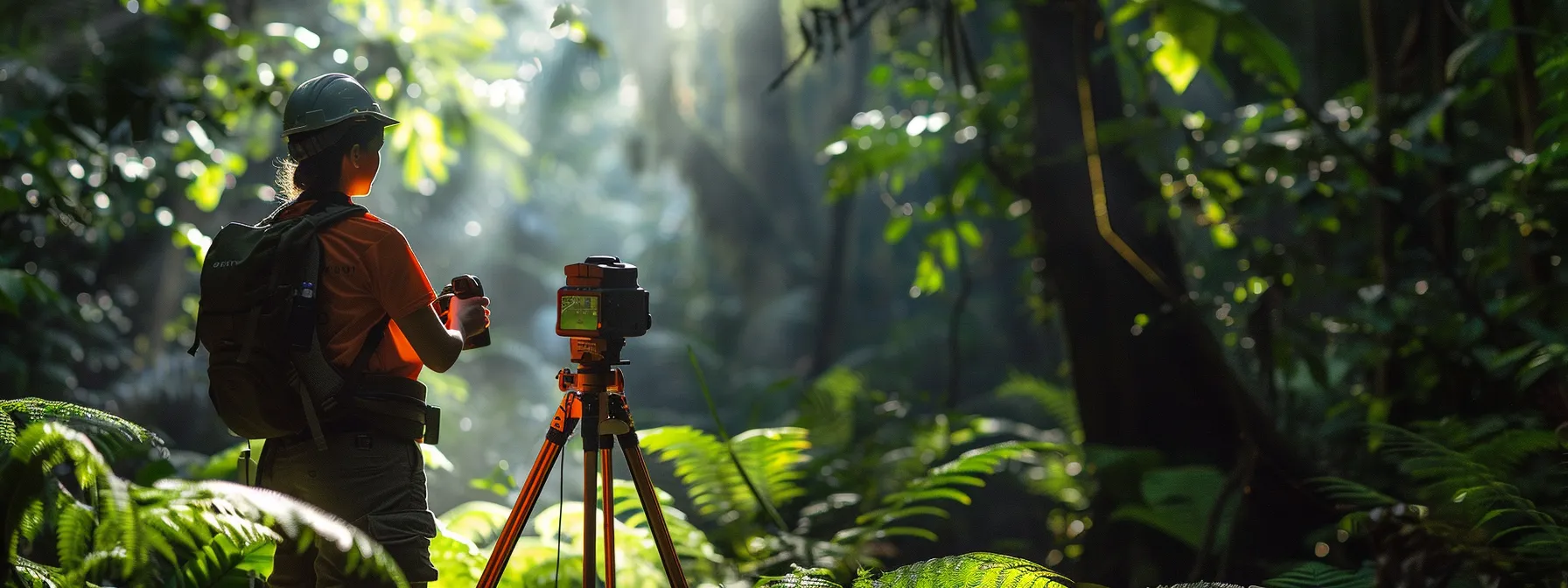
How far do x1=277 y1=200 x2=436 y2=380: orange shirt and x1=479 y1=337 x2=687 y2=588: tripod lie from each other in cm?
37

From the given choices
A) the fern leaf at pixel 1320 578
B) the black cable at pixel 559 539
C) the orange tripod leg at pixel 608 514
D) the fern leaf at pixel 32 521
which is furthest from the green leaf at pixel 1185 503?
the fern leaf at pixel 32 521

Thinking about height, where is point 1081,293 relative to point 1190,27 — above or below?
below

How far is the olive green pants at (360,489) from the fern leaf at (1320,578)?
1.77 m

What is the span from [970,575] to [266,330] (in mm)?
1327

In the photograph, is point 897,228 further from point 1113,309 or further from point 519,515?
point 519,515

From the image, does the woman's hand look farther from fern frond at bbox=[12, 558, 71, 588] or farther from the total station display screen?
fern frond at bbox=[12, 558, 71, 588]

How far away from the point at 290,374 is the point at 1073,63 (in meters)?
3.03

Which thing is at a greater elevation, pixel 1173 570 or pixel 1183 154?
pixel 1183 154

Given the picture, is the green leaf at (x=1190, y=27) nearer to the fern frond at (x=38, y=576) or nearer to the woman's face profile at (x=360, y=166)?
the woman's face profile at (x=360, y=166)

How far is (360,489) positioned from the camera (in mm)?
1771

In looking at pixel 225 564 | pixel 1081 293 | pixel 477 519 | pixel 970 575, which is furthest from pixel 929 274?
pixel 225 564

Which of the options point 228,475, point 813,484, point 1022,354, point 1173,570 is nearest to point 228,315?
point 228,475

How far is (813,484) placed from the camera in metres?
4.27

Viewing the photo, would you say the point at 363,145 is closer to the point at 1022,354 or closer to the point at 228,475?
the point at 228,475
